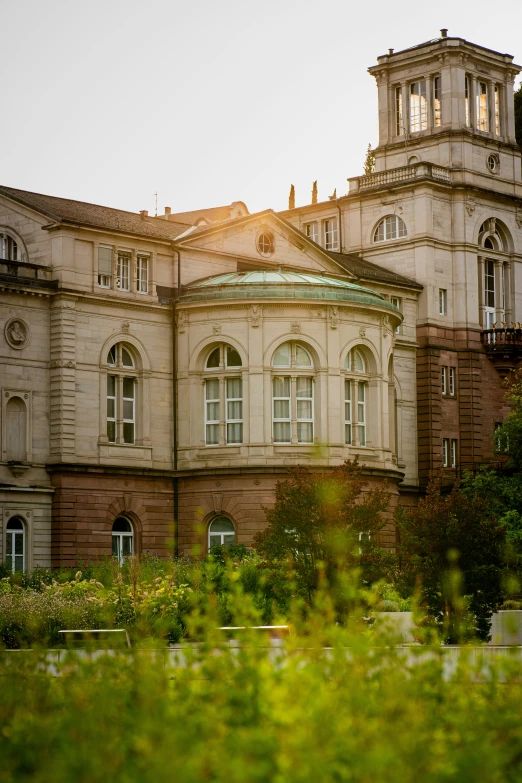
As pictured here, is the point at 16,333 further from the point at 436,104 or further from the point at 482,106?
the point at 482,106

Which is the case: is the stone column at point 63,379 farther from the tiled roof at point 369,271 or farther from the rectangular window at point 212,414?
the tiled roof at point 369,271

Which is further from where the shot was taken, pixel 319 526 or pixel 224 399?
pixel 224 399

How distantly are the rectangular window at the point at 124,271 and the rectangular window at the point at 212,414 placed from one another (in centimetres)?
503

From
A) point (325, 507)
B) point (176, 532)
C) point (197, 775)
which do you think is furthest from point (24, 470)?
point (197, 775)

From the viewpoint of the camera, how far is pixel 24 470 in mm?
51094

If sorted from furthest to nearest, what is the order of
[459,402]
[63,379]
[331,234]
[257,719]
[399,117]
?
[331,234] → [399,117] → [459,402] → [63,379] → [257,719]

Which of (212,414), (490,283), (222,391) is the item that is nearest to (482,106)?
(490,283)

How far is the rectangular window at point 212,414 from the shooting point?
55469 mm

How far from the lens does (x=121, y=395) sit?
54.4m

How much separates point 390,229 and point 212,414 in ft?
62.3

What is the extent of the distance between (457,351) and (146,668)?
5685 centimetres

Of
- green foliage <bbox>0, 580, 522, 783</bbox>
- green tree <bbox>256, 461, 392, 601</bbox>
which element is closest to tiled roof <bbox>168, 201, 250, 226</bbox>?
green tree <bbox>256, 461, 392, 601</bbox>

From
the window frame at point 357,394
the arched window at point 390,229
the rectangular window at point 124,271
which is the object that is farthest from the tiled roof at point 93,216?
the arched window at point 390,229

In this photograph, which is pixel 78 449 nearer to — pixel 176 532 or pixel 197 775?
pixel 176 532
